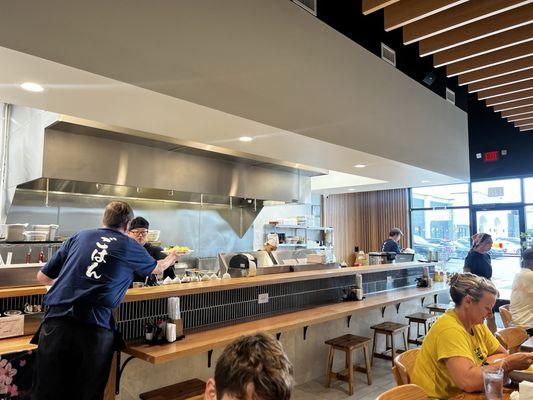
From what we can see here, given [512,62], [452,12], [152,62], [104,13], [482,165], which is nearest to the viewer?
[104,13]

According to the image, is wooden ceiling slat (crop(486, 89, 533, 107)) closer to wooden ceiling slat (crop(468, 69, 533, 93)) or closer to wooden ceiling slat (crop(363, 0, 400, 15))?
wooden ceiling slat (crop(468, 69, 533, 93))

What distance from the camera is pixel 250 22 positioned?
3.07 m

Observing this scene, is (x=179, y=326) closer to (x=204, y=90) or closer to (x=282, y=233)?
(x=204, y=90)

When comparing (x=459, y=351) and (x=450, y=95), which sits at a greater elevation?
(x=450, y=95)

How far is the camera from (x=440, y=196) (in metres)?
9.47

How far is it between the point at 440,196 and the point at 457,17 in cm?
663

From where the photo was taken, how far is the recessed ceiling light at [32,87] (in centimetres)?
247

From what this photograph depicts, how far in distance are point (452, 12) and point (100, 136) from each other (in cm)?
398

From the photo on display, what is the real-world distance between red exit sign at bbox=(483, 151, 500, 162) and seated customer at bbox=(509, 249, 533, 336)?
3935mm

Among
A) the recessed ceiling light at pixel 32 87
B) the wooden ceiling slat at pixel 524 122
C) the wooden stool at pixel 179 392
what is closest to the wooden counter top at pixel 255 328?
the wooden stool at pixel 179 392

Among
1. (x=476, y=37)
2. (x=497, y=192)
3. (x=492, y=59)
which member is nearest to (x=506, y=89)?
(x=492, y=59)

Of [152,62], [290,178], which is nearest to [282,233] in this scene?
Result: [290,178]

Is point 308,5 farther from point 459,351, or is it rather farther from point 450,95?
point 450,95

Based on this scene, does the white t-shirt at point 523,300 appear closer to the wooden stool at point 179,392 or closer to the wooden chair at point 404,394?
the wooden chair at point 404,394
